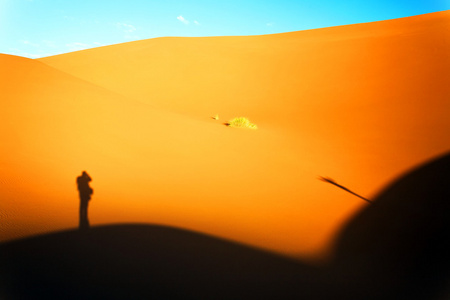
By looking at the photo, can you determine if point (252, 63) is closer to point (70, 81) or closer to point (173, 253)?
point (70, 81)

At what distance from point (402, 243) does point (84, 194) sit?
17.3ft

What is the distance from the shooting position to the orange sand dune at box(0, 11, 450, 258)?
4184mm

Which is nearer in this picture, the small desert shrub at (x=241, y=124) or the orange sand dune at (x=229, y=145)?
the orange sand dune at (x=229, y=145)

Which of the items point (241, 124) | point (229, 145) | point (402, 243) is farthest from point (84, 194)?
point (241, 124)

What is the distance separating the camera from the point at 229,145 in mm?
8180

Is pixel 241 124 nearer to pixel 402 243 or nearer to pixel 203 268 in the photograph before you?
pixel 402 243

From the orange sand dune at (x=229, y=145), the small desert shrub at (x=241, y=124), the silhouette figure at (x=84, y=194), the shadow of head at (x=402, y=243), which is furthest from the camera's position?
the small desert shrub at (x=241, y=124)

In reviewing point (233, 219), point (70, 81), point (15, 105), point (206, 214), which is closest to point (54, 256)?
point (206, 214)

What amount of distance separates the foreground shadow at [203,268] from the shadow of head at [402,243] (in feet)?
0.05

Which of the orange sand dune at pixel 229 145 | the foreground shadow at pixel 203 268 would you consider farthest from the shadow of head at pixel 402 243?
the orange sand dune at pixel 229 145

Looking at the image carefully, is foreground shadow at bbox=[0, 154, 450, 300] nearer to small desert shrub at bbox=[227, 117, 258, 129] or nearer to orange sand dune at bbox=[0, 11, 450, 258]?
orange sand dune at bbox=[0, 11, 450, 258]

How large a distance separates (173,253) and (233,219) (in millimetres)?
1301

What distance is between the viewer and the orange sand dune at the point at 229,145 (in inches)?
165

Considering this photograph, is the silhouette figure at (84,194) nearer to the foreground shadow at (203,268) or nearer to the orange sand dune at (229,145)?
the orange sand dune at (229,145)
